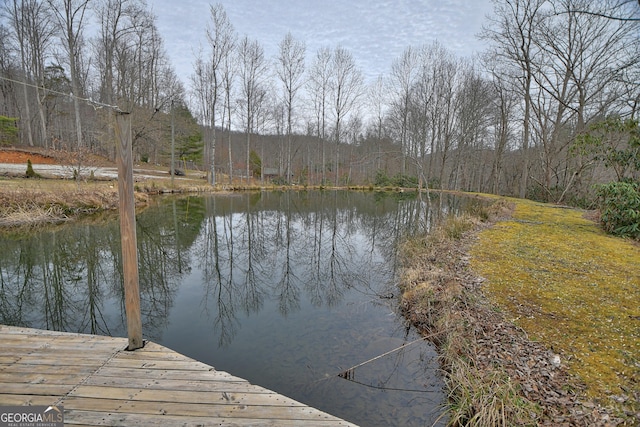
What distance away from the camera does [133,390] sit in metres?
2.53

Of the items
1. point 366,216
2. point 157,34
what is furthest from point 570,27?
point 157,34

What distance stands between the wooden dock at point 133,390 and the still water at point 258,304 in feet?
3.37

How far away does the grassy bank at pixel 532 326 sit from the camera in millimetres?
2779

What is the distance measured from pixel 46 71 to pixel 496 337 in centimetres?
3914

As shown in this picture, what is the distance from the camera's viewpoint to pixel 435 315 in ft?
16.4

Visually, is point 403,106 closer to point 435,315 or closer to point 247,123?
→ point 247,123

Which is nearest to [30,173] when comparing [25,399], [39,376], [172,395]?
[39,376]

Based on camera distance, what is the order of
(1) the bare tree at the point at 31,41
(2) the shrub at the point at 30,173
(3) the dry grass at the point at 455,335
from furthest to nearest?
(1) the bare tree at the point at 31,41 → (2) the shrub at the point at 30,173 → (3) the dry grass at the point at 455,335

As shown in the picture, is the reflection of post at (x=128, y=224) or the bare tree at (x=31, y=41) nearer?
the reflection of post at (x=128, y=224)

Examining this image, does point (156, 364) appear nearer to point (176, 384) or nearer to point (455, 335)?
A: point (176, 384)

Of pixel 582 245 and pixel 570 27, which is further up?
pixel 570 27

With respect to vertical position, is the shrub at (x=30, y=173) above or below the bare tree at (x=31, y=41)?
below
